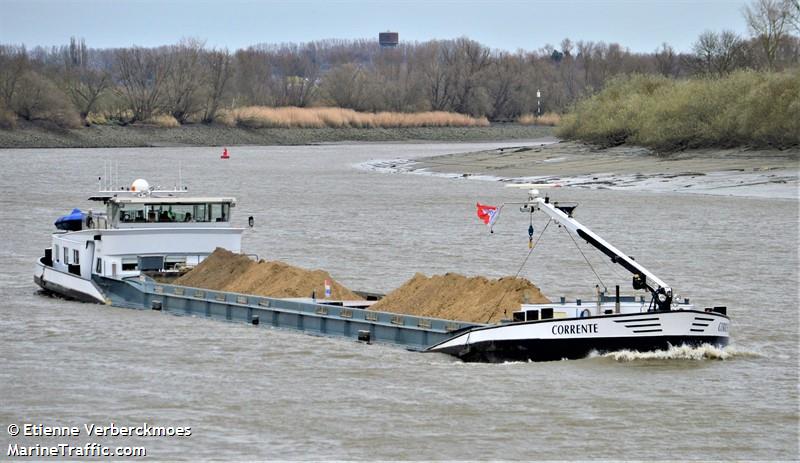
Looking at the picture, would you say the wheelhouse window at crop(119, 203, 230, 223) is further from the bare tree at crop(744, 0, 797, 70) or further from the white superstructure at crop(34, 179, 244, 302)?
the bare tree at crop(744, 0, 797, 70)

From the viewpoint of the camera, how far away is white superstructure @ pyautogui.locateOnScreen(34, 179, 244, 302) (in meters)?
31.8

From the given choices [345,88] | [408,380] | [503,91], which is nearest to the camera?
[408,380]

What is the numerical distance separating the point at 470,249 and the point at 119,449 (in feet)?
81.7

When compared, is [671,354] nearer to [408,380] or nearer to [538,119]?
[408,380]

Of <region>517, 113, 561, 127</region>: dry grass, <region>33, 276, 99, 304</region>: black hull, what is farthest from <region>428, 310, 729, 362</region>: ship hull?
<region>517, 113, 561, 127</region>: dry grass

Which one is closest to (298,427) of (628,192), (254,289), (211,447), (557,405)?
(211,447)

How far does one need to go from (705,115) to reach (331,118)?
85903 mm

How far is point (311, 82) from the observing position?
563 ft

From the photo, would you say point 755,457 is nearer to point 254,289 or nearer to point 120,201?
point 254,289

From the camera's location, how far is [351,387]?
2239 cm

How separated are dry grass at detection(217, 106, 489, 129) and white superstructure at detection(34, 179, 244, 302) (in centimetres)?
11433

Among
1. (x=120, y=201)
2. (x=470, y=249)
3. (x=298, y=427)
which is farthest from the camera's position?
(x=470, y=249)

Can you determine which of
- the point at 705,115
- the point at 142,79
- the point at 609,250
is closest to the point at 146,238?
the point at 609,250

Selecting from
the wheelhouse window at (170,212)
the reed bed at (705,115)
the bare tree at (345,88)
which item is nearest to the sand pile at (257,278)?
the wheelhouse window at (170,212)
